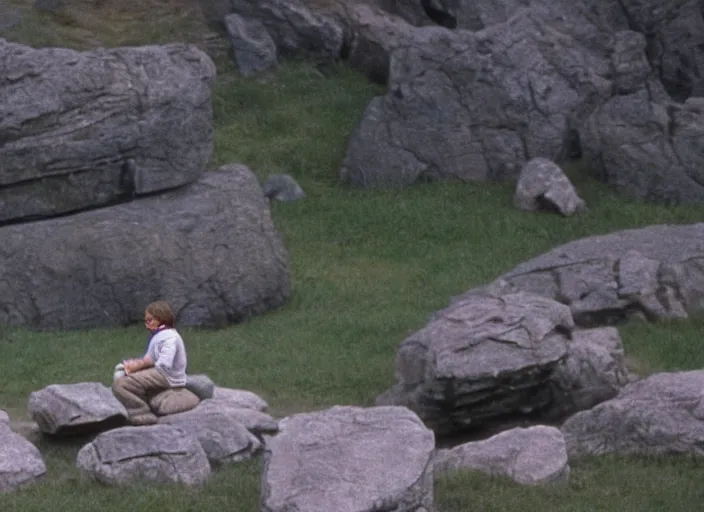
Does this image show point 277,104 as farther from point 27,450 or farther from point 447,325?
point 27,450

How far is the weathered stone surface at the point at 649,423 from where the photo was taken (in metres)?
10.6

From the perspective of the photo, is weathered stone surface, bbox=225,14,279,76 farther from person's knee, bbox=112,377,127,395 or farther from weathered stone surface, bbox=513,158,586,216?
person's knee, bbox=112,377,127,395

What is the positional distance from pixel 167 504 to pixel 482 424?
3.47 meters

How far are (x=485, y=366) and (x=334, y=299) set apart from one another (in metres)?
5.62

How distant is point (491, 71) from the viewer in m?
22.3

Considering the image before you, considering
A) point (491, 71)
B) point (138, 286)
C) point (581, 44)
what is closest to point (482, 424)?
point (138, 286)

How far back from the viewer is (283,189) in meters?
21.6

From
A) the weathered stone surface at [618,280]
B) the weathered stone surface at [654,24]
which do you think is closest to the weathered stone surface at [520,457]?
the weathered stone surface at [618,280]

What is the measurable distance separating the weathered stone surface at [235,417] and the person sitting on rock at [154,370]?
0.77 ft

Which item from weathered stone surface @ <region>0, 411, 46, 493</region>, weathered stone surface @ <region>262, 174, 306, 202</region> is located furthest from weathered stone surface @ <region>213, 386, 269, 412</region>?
weathered stone surface @ <region>262, 174, 306, 202</region>

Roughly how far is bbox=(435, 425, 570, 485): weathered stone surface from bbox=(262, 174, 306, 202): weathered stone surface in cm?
1121

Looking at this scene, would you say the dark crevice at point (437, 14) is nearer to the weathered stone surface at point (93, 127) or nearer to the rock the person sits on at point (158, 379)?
the weathered stone surface at point (93, 127)

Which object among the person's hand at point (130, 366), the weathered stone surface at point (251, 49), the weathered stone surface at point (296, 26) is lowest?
the weathered stone surface at point (251, 49)

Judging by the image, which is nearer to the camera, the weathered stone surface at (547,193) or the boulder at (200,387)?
the boulder at (200,387)
